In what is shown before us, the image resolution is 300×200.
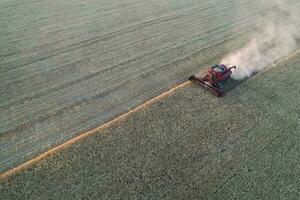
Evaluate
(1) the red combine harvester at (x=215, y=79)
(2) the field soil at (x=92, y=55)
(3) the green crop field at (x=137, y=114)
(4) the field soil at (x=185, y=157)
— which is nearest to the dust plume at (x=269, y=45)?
(3) the green crop field at (x=137, y=114)

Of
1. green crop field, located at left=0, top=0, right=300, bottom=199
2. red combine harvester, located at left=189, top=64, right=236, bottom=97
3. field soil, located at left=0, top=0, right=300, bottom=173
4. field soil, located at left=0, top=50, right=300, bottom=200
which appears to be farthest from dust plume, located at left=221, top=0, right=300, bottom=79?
field soil, located at left=0, top=50, right=300, bottom=200

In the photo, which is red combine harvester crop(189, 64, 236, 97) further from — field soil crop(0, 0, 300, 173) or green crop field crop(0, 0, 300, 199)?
field soil crop(0, 0, 300, 173)

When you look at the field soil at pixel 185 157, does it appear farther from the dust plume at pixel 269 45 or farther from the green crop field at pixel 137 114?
the dust plume at pixel 269 45

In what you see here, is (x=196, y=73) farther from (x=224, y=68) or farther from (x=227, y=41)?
(x=227, y=41)

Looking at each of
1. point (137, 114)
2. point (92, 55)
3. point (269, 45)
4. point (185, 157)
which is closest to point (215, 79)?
point (137, 114)

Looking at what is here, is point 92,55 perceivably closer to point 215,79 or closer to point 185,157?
point 215,79

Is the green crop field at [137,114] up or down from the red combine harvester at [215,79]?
down
